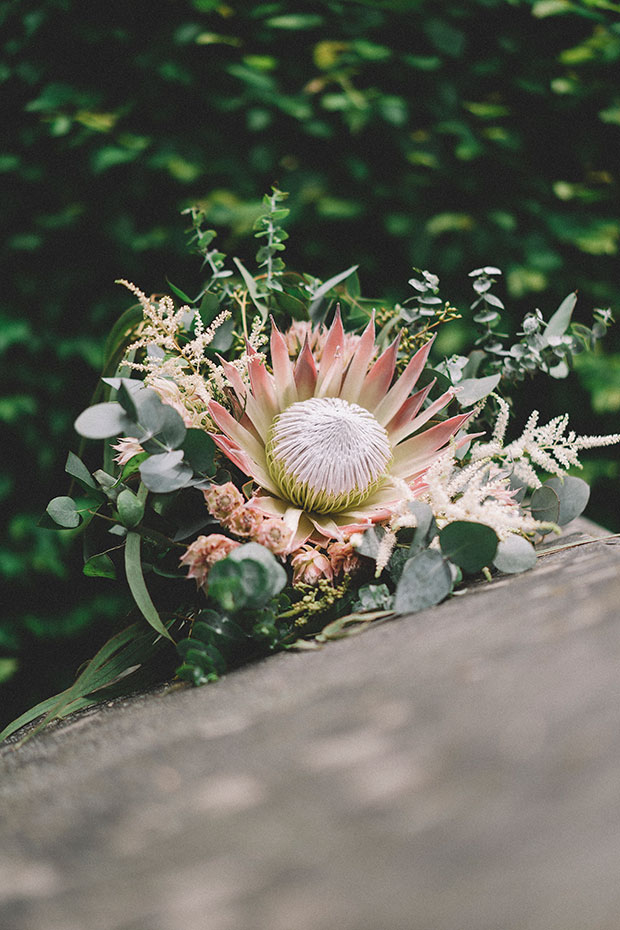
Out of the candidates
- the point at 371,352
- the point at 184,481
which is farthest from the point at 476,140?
the point at 184,481

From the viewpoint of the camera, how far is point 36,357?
4.50ft

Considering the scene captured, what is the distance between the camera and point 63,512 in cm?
67

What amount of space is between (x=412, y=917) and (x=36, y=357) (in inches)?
51.8

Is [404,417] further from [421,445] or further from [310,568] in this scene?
[310,568]

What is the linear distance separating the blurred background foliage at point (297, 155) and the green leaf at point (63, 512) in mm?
747

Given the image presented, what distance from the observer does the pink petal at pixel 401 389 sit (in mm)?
688

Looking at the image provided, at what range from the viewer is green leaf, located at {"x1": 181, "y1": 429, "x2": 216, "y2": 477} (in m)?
0.57

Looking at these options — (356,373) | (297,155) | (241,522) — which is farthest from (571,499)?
(297,155)

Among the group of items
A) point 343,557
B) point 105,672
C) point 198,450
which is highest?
point 198,450

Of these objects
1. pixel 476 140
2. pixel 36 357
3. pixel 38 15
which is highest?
pixel 38 15

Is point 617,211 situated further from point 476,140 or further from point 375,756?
point 375,756

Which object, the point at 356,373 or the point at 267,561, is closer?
the point at 267,561

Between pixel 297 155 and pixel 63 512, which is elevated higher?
pixel 297 155

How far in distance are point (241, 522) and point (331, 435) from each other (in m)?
0.11
